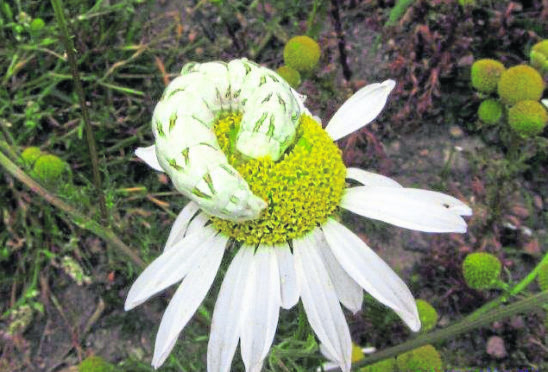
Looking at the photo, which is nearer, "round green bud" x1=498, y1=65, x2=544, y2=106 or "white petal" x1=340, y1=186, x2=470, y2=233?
"white petal" x1=340, y1=186, x2=470, y2=233

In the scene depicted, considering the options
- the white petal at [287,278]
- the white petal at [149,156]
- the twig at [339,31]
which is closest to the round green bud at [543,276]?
the white petal at [287,278]

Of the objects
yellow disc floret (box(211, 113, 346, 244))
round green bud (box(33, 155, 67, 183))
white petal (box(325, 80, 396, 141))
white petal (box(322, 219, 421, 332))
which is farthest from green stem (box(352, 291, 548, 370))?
round green bud (box(33, 155, 67, 183))

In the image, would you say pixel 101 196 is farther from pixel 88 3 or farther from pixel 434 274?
pixel 88 3

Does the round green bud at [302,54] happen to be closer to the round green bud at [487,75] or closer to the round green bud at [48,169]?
the round green bud at [487,75]

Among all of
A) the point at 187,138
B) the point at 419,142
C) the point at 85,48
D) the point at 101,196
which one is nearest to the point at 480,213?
the point at 419,142

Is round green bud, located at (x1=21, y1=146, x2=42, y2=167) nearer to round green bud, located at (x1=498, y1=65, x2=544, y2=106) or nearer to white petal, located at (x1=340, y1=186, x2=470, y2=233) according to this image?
white petal, located at (x1=340, y1=186, x2=470, y2=233)

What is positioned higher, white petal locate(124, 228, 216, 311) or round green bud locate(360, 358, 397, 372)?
white petal locate(124, 228, 216, 311)
